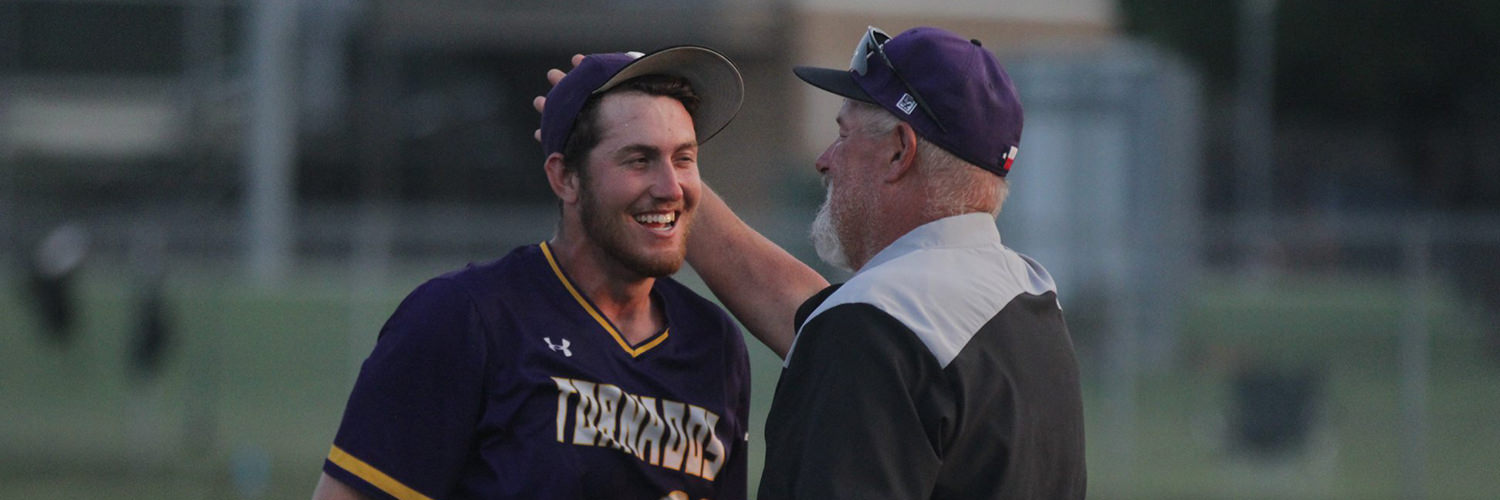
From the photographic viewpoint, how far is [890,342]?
2805 mm

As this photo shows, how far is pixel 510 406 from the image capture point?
332 centimetres

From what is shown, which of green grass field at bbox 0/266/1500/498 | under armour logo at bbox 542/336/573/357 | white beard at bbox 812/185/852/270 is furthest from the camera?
green grass field at bbox 0/266/1500/498

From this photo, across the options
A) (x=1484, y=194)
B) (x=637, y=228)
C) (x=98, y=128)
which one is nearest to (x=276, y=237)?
(x=98, y=128)

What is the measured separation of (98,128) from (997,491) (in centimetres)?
2455

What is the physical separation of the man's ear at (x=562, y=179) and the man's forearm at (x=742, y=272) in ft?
1.72

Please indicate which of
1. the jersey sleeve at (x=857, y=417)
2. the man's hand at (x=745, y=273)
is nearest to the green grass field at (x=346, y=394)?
the man's hand at (x=745, y=273)

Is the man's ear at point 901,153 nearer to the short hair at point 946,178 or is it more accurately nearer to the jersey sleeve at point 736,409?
the short hair at point 946,178

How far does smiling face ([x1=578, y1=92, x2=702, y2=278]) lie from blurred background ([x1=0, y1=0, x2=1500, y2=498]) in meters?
7.71

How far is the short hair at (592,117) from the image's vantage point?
11.4ft

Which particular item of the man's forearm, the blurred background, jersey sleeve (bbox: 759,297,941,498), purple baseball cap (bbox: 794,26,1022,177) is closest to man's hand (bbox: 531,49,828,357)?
the man's forearm

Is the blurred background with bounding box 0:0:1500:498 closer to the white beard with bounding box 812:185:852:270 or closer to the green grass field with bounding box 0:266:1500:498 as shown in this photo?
the green grass field with bounding box 0:266:1500:498

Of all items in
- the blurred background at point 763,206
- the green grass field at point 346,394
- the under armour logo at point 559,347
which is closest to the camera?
the under armour logo at point 559,347

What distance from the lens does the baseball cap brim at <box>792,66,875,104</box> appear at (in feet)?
10.3

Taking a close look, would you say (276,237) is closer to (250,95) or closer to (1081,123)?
(250,95)
